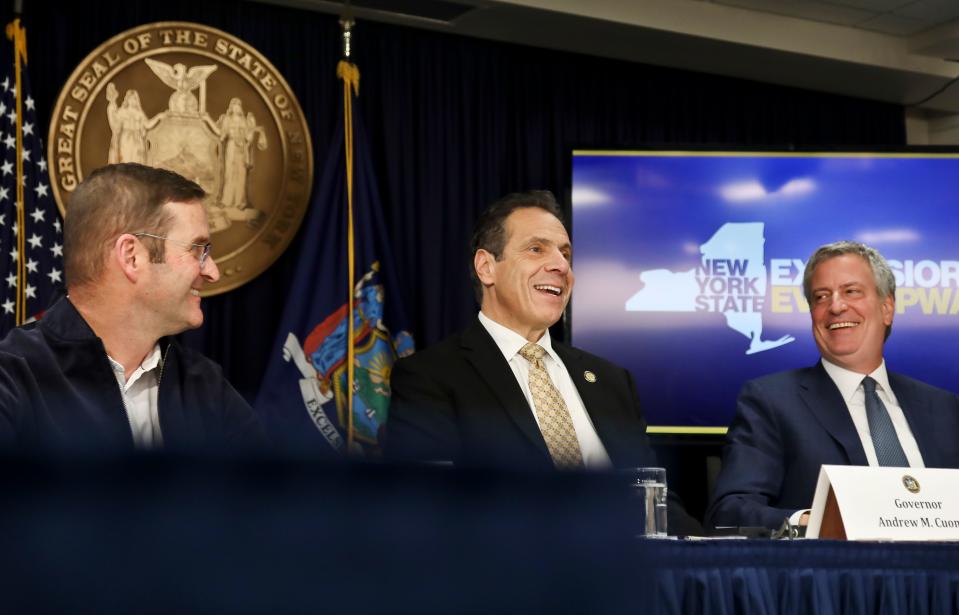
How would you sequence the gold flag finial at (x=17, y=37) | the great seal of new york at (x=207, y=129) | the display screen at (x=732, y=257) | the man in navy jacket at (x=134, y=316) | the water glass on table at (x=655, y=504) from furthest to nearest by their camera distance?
the display screen at (x=732, y=257) → the great seal of new york at (x=207, y=129) → the gold flag finial at (x=17, y=37) → the man in navy jacket at (x=134, y=316) → the water glass on table at (x=655, y=504)

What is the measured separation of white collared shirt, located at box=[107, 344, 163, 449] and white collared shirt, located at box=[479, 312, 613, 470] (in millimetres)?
972

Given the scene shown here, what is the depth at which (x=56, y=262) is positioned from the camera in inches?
160

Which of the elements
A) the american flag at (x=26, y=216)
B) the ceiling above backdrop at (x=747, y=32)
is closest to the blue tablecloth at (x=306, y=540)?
the american flag at (x=26, y=216)

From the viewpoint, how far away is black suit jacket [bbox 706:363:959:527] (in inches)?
111

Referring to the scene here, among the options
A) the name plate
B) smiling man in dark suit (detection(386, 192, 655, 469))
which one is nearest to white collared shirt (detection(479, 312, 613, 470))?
smiling man in dark suit (detection(386, 192, 655, 469))

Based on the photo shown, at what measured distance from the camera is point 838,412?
2.89 m

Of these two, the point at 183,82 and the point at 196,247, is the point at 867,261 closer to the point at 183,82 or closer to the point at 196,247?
the point at 196,247

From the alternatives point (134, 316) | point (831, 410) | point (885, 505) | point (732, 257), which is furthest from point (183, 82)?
point (885, 505)

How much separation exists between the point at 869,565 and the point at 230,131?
354 cm

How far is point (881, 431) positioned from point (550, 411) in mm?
864

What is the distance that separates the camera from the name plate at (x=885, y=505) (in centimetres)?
174

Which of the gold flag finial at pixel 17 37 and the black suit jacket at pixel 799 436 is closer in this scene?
the black suit jacket at pixel 799 436

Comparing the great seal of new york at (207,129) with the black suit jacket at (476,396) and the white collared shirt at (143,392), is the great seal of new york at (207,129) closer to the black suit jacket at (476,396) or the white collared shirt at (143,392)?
the black suit jacket at (476,396)

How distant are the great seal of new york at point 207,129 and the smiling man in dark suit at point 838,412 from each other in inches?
91.9
